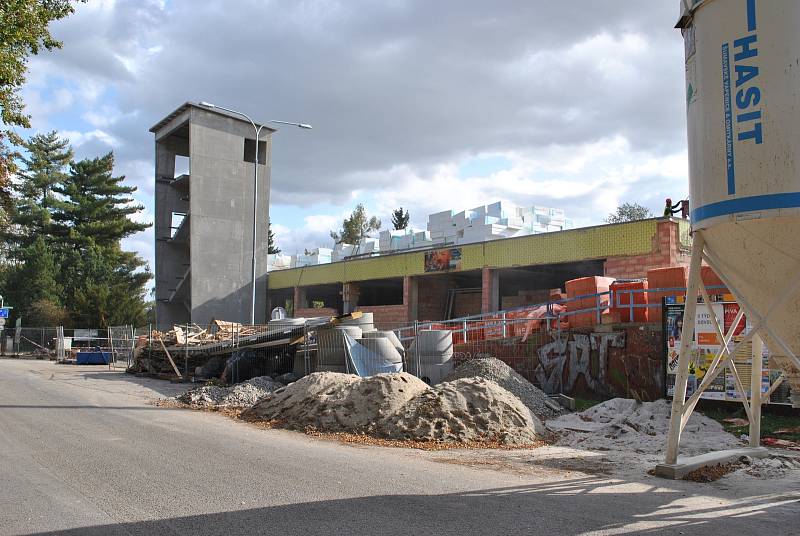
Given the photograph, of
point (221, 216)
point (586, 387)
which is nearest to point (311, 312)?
point (221, 216)

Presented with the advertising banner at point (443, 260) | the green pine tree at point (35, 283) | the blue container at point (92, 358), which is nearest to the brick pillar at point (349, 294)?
the advertising banner at point (443, 260)

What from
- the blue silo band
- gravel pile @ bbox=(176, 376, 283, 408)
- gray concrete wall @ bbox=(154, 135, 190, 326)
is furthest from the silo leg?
gray concrete wall @ bbox=(154, 135, 190, 326)

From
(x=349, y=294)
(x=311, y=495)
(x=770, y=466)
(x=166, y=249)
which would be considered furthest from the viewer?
(x=166, y=249)

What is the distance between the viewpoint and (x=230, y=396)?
56.0ft

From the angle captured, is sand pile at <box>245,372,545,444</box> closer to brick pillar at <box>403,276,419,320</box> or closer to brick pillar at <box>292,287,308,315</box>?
brick pillar at <box>403,276,419,320</box>

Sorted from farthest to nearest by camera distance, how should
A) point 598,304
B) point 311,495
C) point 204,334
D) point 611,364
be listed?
point 204,334, point 598,304, point 611,364, point 311,495

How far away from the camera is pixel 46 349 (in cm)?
4662

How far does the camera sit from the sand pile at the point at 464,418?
11461 millimetres

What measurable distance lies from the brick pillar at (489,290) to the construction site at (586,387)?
3.48 meters

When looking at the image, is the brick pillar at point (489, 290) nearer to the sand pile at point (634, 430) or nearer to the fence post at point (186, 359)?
the fence post at point (186, 359)

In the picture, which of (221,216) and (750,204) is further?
(221,216)

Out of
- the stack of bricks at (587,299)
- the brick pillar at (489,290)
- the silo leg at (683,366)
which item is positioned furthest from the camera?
the brick pillar at (489,290)

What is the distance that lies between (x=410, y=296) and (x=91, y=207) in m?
40.6

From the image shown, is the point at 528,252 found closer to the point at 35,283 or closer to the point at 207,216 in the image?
the point at 207,216
